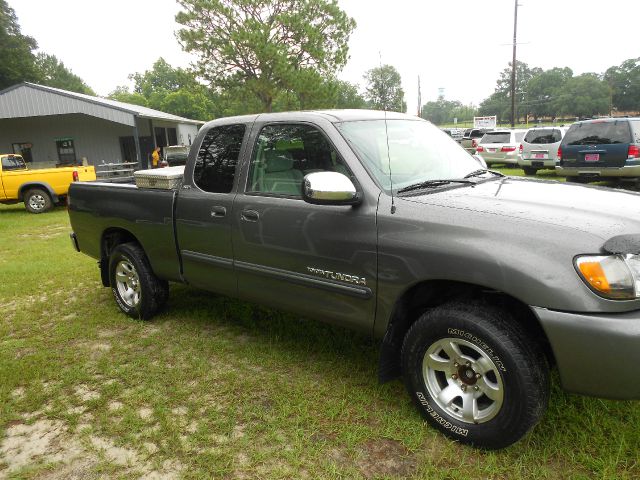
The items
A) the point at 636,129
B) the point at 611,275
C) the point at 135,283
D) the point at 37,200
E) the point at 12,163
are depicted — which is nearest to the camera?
the point at 611,275

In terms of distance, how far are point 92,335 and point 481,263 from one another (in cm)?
355

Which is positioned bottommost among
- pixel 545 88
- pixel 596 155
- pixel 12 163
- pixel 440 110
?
pixel 596 155

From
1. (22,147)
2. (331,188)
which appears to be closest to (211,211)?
(331,188)

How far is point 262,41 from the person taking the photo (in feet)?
121

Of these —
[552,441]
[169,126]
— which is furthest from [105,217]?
[169,126]

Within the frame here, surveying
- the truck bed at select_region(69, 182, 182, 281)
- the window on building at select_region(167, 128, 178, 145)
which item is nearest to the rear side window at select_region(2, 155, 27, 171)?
the truck bed at select_region(69, 182, 182, 281)

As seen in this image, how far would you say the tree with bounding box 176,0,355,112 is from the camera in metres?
37.6

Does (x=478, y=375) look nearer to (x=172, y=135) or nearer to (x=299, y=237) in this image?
(x=299, y=237)

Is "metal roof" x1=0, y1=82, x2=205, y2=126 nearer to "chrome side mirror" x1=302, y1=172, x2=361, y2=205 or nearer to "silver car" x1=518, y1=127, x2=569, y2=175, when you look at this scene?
"silver car" x1=518, y1=127, x2=569, y2=175

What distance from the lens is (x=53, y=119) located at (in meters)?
25.2

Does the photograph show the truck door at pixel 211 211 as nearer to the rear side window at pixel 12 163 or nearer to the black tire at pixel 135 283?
the black tire at pixel 135 283

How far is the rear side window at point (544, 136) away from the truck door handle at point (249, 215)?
48.6 feet

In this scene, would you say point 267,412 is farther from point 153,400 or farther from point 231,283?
point 231,283

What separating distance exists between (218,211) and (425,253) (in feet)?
5.64
